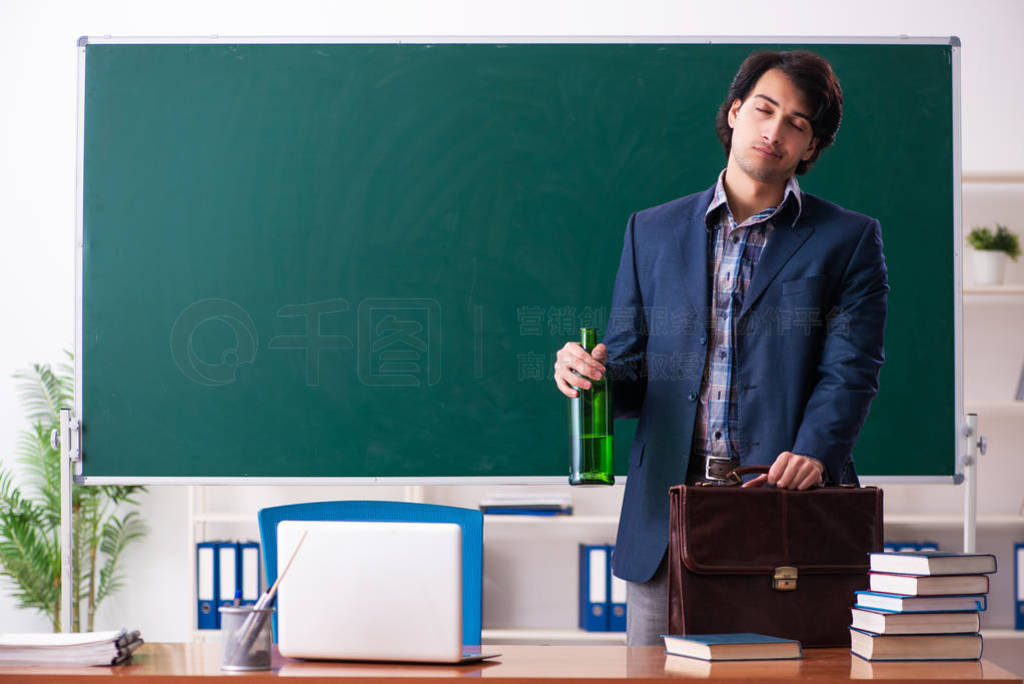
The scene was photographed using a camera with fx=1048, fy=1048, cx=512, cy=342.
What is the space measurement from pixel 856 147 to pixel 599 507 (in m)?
1.93

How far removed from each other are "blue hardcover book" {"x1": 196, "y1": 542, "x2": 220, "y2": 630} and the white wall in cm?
35

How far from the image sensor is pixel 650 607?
2.24 meters

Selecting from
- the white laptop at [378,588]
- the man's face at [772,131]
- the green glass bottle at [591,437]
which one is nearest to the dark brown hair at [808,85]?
the man's face at [772,131]

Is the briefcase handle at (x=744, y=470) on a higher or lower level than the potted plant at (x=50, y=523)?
higher

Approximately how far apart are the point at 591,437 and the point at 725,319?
16.4 inches

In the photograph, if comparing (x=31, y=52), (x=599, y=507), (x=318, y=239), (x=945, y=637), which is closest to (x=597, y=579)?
(x=599, y=507)

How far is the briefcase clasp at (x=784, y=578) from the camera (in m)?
1.74

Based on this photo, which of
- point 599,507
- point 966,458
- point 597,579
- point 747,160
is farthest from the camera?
point 599,507

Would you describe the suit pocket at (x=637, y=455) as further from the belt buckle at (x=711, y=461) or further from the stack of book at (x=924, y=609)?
the stack of book at (x=924, y=609)

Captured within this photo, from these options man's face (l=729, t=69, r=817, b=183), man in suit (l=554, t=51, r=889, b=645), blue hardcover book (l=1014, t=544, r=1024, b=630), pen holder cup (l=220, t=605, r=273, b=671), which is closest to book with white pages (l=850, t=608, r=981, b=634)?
man in suit (l=554, t=51, r=889, b=645)

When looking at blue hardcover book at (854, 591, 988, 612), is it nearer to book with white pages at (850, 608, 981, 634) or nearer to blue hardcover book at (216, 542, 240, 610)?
book with white pages at (850, 608, 981, 634)

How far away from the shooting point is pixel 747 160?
8.35 feet

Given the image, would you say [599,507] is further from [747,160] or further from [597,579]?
[747,160]

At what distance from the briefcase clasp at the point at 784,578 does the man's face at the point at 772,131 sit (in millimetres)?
1071
